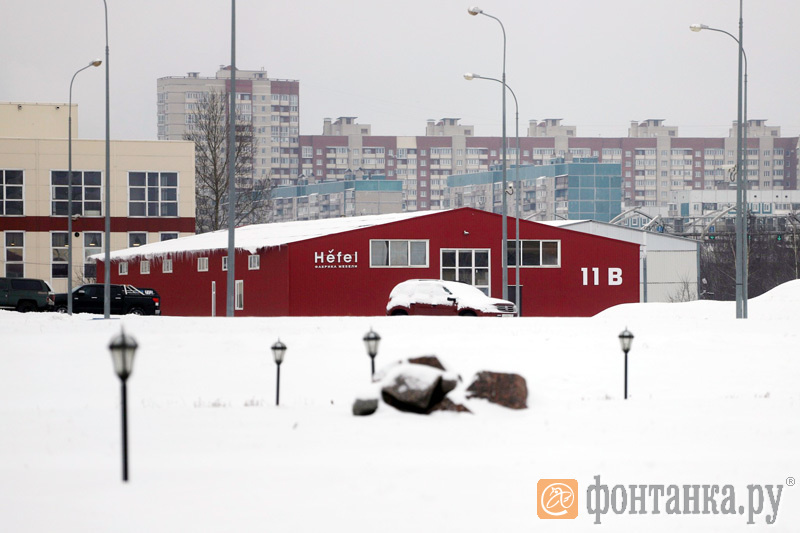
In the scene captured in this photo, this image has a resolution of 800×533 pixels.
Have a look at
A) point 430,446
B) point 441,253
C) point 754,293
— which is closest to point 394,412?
point 430,446

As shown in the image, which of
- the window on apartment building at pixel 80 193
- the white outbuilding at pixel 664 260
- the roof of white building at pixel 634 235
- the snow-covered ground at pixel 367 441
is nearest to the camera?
the snow-covered ground at pixel 367 441

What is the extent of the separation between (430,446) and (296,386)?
6.58m

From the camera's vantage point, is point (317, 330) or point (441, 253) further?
point (441, 253)

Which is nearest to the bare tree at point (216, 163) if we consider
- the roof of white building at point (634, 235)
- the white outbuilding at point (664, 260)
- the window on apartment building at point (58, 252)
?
the window on apartment building at point (58, 252)

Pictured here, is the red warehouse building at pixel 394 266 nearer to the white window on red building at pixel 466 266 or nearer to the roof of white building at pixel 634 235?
the white window on red building at pixel 466 266

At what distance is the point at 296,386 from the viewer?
17438mm

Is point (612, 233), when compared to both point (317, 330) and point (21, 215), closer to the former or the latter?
point (21, 215)

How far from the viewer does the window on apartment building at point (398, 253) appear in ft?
144

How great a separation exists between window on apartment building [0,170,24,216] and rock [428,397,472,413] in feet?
200

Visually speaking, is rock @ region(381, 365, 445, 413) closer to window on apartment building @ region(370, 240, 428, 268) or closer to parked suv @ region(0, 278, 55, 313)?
window on apartment building @ region(370, 240, 428, 268)

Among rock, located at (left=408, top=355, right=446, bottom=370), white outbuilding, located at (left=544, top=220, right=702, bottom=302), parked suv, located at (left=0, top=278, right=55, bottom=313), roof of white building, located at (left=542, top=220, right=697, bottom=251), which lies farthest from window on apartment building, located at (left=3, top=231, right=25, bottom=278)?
rock, located at (left=408, top=355, right=446, bottom=370)

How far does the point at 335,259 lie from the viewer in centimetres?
4300

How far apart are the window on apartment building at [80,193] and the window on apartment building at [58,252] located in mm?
1454

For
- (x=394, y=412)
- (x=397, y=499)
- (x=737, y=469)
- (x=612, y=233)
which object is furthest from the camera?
(x=612, y=233)
